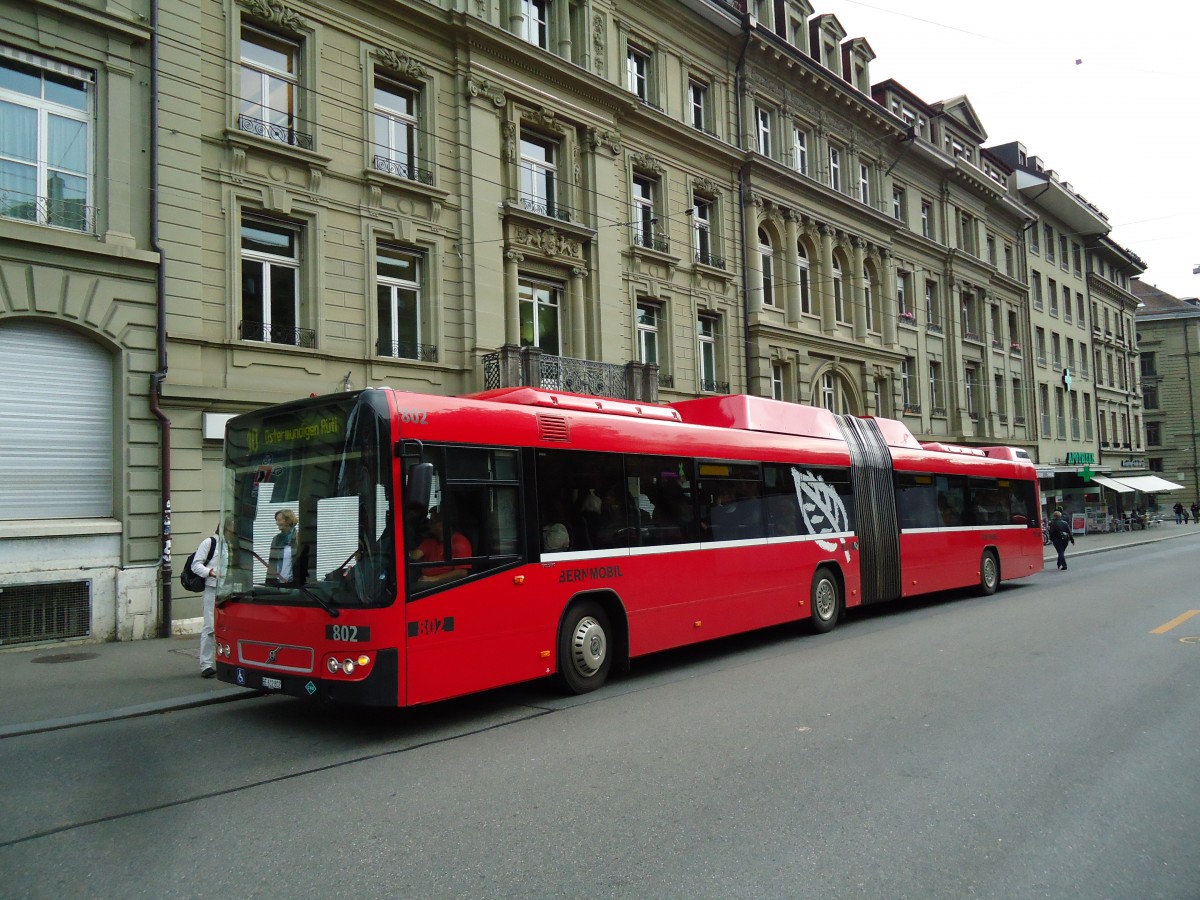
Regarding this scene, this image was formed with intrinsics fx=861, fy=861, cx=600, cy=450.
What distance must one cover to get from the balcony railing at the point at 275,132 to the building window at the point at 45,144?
2.43 meters

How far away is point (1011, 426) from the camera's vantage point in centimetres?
4138

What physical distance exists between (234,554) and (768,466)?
6894 mm

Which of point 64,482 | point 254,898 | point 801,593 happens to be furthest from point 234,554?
point 801,593

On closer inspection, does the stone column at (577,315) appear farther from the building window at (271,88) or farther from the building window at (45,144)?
the building window at (45,144)

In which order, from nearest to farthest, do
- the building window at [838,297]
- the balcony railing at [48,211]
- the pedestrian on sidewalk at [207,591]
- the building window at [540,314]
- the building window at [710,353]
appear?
the pedestrian on sidewalk at [207,591] → the balcony railing at [48,211] → the building window at [540,314] → the building window at [710,353] → the building window at [838,297]

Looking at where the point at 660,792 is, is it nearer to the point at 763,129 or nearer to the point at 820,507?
the point at 820,507

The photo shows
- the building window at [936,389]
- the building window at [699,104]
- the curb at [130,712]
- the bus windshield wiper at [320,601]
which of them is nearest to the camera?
the bus windshield wiper at [320,601]

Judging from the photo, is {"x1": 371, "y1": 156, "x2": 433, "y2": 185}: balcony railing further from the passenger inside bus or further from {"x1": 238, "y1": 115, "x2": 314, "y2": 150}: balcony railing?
the passenger inside bus

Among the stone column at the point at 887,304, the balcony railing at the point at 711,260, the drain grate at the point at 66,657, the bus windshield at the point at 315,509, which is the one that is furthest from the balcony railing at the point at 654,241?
the bus windshield at the point at 315,509

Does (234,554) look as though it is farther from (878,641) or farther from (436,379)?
(436,379)

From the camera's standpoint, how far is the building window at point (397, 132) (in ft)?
55.6

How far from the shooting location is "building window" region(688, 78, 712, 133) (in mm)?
24938

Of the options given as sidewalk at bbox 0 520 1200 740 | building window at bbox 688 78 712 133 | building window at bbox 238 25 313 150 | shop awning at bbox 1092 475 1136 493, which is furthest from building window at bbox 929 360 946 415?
sidewalk at bbox 0 520 1200 740

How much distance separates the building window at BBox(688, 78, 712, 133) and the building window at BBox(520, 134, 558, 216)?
6372 millimetres
